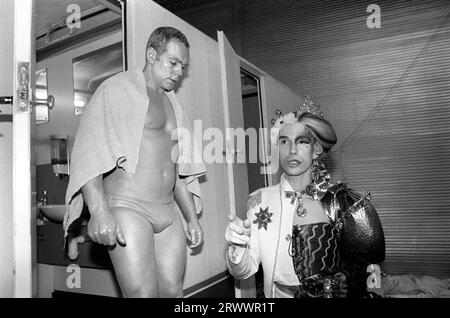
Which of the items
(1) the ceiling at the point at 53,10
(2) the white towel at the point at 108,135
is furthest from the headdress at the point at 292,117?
(1) the ceiling at the point at 53,10

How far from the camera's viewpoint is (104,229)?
1.32 m

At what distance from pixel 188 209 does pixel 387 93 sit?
3244 mm

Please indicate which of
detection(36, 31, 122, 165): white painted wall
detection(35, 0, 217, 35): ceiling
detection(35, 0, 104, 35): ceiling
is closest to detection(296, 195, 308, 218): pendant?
detection(35, 0, 217, 35): ceiling

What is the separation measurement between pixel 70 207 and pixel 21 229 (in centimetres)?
18

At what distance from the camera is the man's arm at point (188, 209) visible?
1.73 m

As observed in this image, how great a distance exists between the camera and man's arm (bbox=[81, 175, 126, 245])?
4.33ft

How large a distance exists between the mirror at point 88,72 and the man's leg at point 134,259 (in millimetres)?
1936

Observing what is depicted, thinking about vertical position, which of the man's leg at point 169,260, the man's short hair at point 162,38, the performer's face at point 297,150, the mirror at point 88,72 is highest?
the mirror at point 88,72

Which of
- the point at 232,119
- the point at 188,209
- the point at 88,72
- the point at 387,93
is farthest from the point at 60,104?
the point at 387,93

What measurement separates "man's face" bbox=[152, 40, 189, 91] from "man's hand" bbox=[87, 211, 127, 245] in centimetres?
60

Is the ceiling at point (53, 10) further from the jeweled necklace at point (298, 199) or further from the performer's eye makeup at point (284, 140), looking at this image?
the jeweled necklace at point (298, 199)

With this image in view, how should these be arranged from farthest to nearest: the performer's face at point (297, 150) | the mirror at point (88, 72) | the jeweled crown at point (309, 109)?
the mirror at point (88, 72), the jeweled crown at point (309, 109), the performer's face at point (297, 150)

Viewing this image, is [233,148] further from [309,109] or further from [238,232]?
[238,232]

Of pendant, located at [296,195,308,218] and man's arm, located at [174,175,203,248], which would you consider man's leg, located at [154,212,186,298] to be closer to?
man's arm, located at [174,175,203,248]
